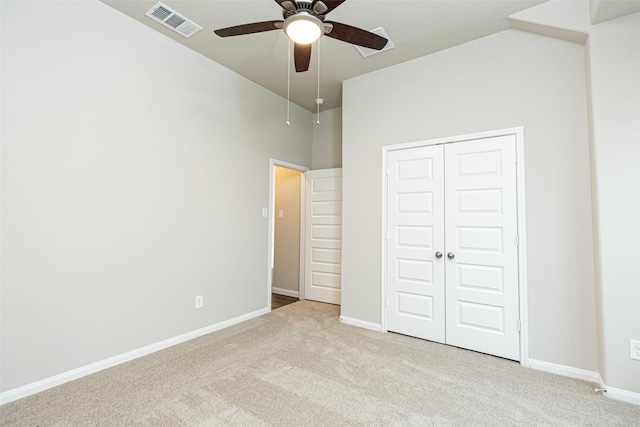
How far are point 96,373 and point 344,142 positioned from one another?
132 inches

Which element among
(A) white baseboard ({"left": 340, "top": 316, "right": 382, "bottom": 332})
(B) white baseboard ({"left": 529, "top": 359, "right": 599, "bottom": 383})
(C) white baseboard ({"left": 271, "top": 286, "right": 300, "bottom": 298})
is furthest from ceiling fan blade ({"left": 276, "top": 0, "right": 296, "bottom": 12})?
(C) white baseboard ({"left": 271, "top": 286, "right": 300, "bottom": 298})

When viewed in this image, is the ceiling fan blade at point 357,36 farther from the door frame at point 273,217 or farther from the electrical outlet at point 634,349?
the electrical outlet at point 634,349

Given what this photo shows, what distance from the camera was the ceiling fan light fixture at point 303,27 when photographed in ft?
5.72

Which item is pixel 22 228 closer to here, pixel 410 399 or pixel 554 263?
pixel 410 399

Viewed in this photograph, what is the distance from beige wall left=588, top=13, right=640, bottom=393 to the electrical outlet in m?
0.02

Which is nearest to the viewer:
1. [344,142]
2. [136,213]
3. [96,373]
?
[96,373]

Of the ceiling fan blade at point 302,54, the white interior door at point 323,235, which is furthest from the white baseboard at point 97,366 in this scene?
the ceiling fan blade at point 302,54

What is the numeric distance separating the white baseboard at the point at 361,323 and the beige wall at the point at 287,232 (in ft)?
4.74

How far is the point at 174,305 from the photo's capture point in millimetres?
2980

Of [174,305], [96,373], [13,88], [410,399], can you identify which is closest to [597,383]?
[410,399]

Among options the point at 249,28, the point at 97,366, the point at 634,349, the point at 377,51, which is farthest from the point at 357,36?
the point at 97,366

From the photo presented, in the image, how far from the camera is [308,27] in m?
1.80

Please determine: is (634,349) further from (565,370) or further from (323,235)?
(323,235)

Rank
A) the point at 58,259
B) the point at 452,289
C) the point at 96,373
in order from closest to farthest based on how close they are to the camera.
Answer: the point at 58,259, the point at 96,373, the point at 452,289
